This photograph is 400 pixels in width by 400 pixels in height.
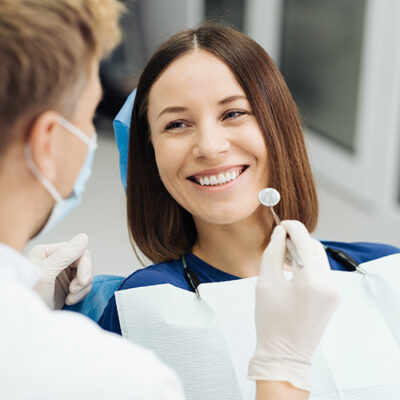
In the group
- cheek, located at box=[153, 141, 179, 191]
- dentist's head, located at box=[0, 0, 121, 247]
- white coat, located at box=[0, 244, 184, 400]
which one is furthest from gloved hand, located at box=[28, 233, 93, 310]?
white coat, located at box=[0, 244, 184, 400]

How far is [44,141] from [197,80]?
24.2 inches

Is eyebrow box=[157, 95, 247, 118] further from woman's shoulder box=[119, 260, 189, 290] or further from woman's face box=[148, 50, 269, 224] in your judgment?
woman's shoulder box=[119, 260, 189, 290]

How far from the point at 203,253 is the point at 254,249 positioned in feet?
0.40

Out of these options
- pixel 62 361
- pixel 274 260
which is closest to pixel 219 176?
pixel 274 260

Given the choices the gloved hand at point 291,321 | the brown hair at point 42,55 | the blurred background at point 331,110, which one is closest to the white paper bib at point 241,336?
the gloved hand at point 291,321

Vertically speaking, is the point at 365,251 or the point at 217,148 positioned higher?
the point at 217,148

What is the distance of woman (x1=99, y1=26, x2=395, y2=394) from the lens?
1.44 meters

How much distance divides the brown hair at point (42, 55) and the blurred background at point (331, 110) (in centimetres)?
206

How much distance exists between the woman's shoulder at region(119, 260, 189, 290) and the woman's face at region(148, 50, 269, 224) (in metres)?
0.15

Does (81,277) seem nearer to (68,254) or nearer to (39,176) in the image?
(68,254)

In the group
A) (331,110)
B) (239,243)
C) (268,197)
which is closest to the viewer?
(268,197)

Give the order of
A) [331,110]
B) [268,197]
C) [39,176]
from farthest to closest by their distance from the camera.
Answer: [331,110]
[268,197]
[39,176]

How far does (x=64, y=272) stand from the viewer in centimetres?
155

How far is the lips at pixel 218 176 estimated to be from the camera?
145cm
